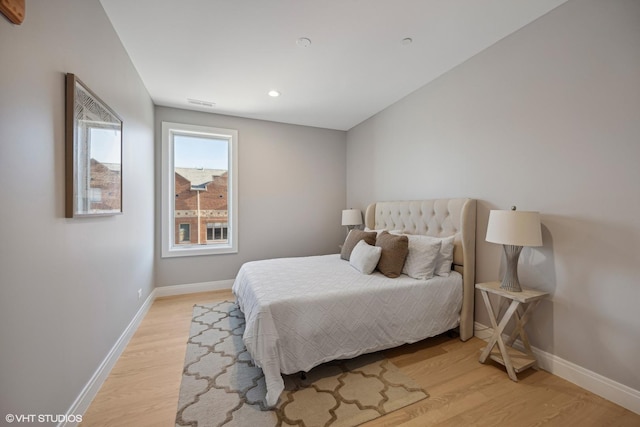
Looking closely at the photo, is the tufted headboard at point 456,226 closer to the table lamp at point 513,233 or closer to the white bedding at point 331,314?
the white bedding at point 331,314

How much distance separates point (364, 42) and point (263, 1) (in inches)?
36.3

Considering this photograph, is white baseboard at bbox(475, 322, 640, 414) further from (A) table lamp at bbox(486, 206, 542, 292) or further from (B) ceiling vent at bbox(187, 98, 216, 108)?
(B) ceiling vent at bbox(187, 98, 216, 108)

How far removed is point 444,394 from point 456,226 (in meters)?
1.49

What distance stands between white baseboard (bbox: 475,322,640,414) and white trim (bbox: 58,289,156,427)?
3216 millimetres

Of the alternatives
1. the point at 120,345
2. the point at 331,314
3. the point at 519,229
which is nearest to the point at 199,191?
the point at 120,345

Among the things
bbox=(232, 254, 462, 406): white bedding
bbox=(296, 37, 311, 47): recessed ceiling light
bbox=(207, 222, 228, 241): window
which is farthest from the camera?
bbox=(207, 222, 228, 241): window

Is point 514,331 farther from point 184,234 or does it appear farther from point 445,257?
point 184,234

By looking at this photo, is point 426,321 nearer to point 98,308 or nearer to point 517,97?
point 517,97

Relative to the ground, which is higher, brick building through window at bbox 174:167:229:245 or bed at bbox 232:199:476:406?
brick building through window at bbox 174:167:229:245

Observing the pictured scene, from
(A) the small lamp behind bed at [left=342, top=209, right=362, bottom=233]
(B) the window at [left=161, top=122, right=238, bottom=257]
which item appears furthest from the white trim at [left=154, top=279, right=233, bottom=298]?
(A) the small lamp behind bed at [left=342, top=209, right=362, bottom=233]

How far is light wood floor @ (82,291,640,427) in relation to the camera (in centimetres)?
150

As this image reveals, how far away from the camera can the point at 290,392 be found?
67.9 inches

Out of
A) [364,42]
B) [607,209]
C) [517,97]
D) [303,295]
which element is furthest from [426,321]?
[364,42]

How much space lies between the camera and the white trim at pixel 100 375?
146 centimetres
